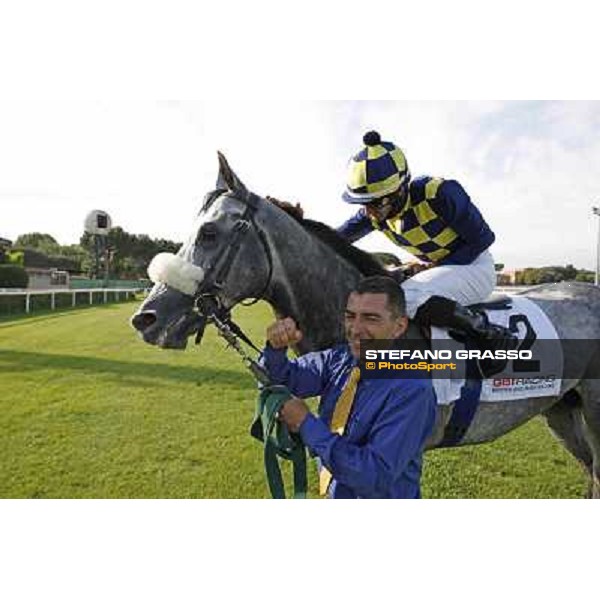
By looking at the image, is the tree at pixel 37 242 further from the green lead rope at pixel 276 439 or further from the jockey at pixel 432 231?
the green lead rope at pixel 276 439

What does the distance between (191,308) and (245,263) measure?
208 millimetres

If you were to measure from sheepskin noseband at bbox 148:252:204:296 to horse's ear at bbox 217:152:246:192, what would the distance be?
0.28 m

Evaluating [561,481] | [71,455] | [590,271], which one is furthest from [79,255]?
[561,481]

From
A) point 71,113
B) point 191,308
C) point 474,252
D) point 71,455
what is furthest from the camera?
point 71,455

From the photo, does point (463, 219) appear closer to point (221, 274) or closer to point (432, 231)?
point (432, 231)

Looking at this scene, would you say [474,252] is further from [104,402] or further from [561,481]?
[104,402]

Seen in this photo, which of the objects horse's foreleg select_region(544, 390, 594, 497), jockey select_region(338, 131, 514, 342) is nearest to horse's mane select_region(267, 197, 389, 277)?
jockey select_region(338, 131, 514, 342)

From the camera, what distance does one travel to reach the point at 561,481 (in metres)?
2.38

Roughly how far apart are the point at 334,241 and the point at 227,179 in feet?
1.39

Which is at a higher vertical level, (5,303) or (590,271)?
(590,271)

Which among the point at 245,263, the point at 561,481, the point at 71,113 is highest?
the point at 71,113

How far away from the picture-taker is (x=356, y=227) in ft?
6.27

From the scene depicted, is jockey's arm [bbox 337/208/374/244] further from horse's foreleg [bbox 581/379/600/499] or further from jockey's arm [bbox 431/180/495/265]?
horse's foreleg [bbox 581/379/600/499]

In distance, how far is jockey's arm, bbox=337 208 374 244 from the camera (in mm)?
1893
